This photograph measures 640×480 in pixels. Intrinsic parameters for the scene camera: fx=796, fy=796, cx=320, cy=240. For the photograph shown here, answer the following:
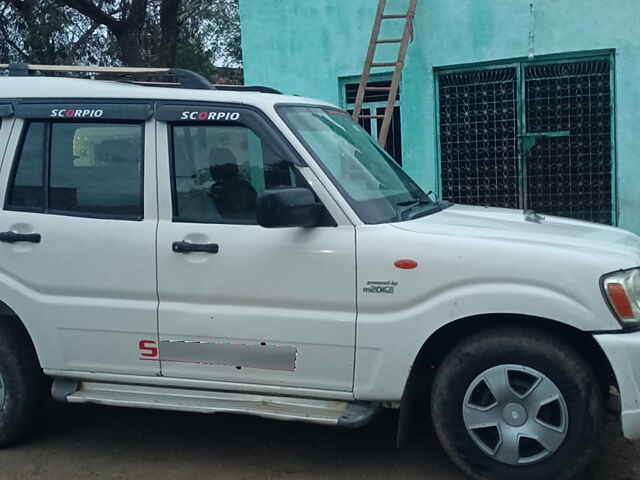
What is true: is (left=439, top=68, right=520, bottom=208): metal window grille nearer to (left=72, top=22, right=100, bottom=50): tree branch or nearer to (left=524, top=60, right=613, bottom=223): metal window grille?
(left=524, top=60, right=613, bottom=223): metal window grille

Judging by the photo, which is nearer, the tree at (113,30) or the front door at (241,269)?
the front door at (241,269)

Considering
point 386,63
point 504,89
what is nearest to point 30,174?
point 386,63

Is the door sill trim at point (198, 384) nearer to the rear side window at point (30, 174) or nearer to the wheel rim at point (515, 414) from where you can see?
the wheel rim at point (515, 414)

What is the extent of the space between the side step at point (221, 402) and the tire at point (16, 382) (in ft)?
0.61

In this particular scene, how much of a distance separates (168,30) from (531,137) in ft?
34.5

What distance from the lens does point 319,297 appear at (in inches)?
160

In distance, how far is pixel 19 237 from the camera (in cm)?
449

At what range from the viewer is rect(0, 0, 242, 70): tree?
1686 cm

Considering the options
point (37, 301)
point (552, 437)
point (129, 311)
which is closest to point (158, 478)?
point (129, 311)

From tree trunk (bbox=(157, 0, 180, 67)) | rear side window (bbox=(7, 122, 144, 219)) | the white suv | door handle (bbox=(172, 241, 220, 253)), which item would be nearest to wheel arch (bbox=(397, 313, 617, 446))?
the white suv

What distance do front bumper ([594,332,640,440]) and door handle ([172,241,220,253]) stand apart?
196cm

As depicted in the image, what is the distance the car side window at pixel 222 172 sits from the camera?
4.27 m

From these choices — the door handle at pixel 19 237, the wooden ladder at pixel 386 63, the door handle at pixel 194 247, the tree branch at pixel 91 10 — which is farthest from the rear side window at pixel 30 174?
the tree branch at pixel 91 10

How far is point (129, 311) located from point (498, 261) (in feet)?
6.52
